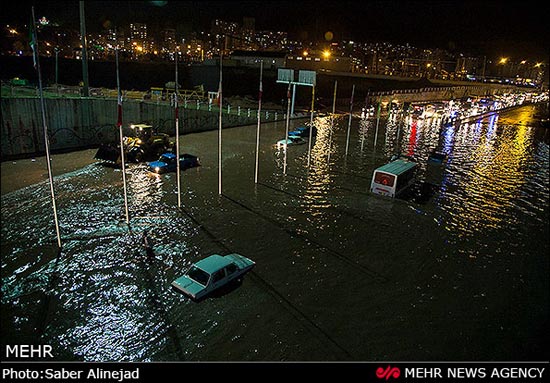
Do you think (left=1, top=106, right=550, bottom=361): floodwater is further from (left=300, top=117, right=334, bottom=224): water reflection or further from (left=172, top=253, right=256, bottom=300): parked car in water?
(left=172, top=253, right=256, bottom=300): parked car in water

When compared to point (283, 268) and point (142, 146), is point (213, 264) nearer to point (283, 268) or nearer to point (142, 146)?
point (283, 268)

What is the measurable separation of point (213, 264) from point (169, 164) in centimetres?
1699

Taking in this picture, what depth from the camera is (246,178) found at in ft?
90.8

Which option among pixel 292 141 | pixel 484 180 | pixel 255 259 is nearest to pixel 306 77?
pixel 292 141

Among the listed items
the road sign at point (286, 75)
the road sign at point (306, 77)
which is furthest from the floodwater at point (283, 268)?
the road sign at point (286, 75)

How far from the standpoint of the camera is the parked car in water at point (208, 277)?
42.5 feet

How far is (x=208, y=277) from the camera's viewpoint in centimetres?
1313

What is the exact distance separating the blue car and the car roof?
606 inches

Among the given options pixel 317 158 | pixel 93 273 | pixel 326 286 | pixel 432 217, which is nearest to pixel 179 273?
pixel 93 273
